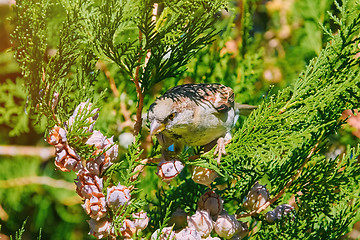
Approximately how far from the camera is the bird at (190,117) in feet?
2.27

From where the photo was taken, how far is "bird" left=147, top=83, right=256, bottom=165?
2.27 ft

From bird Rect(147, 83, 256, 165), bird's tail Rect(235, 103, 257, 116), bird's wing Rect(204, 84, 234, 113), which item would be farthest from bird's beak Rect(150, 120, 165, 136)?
bird's tail Rect(235, 103, 257, 116)

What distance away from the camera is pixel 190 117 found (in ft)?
2.40

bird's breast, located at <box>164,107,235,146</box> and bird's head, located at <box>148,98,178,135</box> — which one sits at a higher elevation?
bird's head, located at <box>148,98,178,135</box>

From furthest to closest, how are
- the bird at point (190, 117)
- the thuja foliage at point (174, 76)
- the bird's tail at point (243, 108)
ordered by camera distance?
the bird's tail at point (243, 108) < the bird at point (190, 117) < the thuja foliage at point (174, 76)

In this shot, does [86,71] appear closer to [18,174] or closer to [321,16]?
[18,174]

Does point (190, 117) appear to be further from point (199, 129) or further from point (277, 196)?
point (277, 196)

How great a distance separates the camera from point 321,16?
3.64 ft

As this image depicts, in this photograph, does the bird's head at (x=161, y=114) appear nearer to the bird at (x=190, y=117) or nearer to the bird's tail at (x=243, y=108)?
the bird at (x=190, y=117)

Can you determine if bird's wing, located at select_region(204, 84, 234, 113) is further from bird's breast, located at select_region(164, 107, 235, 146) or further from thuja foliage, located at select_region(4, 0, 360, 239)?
thuja foliage, located at select_region(4, 0, 360, 239)

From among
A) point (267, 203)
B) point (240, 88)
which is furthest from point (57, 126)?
point (240, 88)

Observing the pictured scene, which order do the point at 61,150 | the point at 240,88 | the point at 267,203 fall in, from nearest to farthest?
the point at 61,150, the point at 267,203, the point at 240,88

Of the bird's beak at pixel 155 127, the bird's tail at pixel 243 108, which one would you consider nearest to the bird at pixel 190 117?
the bird's beak at pixel 155 127

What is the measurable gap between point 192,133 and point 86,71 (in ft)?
0.75
